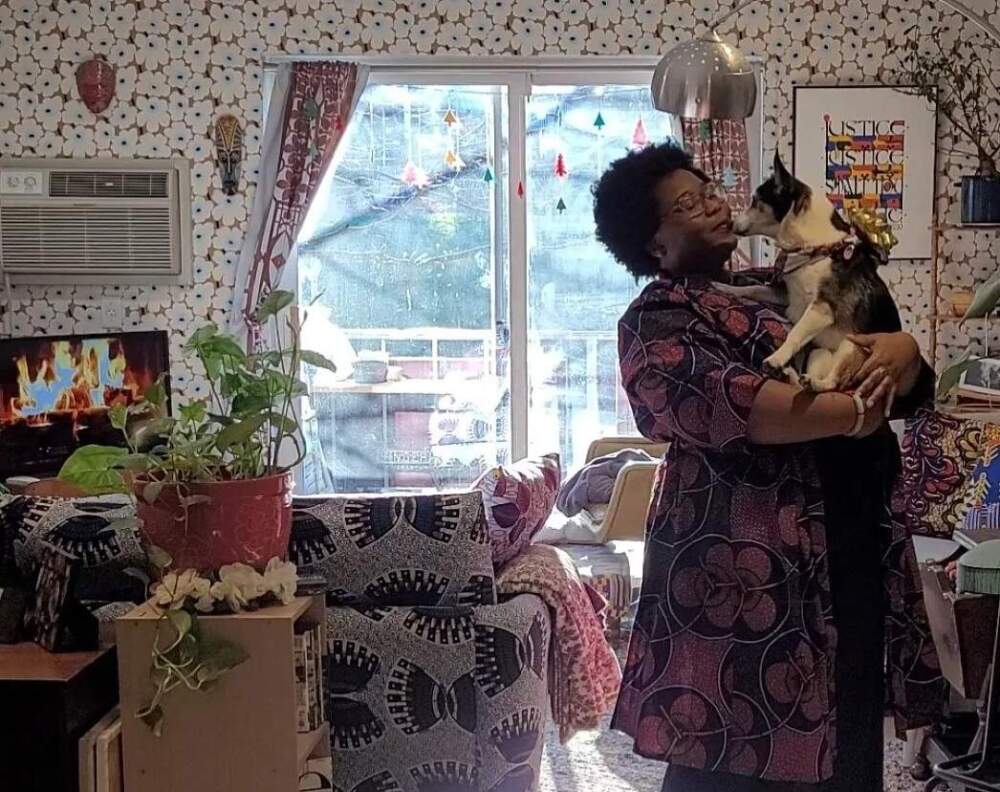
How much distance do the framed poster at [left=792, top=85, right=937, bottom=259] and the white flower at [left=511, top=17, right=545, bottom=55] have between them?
1030 mm

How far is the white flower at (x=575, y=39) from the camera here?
4.70 m

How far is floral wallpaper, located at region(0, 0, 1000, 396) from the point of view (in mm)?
4672

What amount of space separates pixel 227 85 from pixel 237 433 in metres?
3.25

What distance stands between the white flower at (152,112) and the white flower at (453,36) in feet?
3.67

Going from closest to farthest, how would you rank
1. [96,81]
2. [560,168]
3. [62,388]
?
[62,388] → [96,81] → [560,168]

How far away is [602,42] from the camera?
4.71 m

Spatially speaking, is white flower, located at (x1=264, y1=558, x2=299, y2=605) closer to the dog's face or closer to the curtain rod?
the dog's face

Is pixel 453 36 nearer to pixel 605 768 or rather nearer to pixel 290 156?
pixel 290 156

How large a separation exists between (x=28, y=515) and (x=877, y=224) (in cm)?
160

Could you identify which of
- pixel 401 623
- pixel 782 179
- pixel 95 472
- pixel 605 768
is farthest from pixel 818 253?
pixel 605 768

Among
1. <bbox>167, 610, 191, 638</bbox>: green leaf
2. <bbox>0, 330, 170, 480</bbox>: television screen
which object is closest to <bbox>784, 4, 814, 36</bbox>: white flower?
<bbox>0, 330, 170, 480</bbox>: television screen

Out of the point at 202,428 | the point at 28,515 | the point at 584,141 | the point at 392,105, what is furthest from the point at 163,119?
the point at 202,428

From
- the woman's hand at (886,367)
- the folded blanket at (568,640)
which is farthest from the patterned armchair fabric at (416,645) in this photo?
the woman's hand at (886,367)

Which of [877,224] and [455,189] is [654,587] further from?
[455,189]
